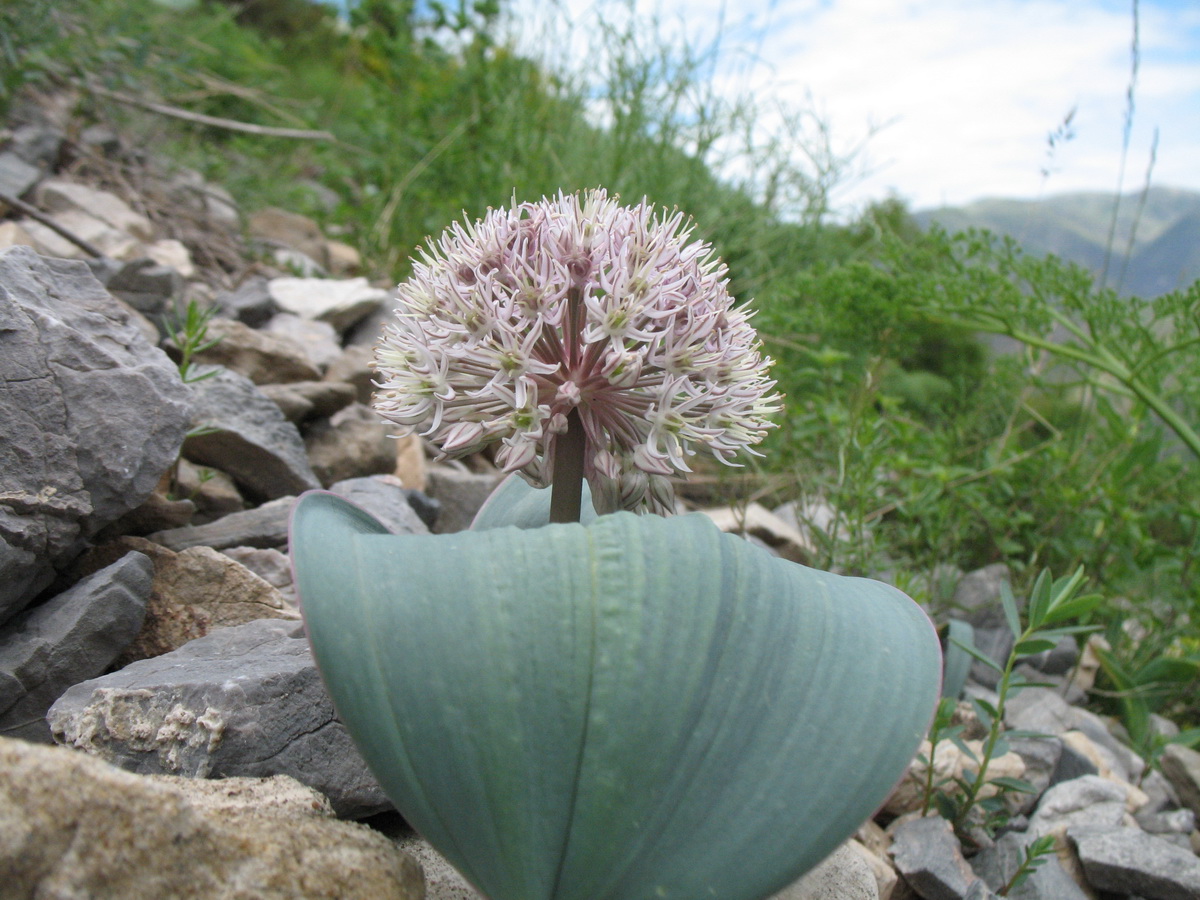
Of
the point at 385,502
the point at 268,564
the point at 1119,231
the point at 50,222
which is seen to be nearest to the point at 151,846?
the point at 268,564

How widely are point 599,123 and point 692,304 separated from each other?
3.94 metres

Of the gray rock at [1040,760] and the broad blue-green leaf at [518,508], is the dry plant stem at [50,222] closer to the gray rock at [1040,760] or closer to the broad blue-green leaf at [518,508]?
the broad blue-green leaf at [518,508]

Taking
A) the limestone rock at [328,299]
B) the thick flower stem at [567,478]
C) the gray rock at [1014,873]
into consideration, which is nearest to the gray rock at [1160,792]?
the gray rock at [1014,873]

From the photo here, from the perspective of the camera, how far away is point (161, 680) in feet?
5.05

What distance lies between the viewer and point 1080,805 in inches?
95.5

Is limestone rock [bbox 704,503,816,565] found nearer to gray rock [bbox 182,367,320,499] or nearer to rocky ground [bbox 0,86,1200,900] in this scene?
rocky ground [bbox 0,86,1200,900]

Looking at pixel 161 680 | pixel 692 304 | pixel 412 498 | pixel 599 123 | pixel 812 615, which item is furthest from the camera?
pixel 599 123

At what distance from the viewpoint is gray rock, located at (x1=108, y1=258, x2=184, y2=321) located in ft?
10.1

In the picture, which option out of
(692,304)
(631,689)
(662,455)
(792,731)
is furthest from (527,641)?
(692,304)

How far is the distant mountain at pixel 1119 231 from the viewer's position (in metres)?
4.25

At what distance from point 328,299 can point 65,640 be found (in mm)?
2559

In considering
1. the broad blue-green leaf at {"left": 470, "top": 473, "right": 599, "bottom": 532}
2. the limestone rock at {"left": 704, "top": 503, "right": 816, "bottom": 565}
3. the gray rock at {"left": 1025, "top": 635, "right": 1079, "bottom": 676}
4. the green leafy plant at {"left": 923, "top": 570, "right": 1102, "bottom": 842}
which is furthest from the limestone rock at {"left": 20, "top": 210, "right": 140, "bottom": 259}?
the gray rock at {"left": 1025, "top": 635, "right": 1079, "bottom": 676}

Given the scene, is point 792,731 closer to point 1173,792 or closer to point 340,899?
point 340,899

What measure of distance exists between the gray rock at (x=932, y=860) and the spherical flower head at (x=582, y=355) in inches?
40.8
